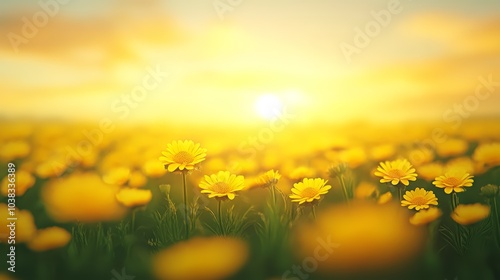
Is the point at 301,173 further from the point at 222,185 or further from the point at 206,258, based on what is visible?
the point at 206,258

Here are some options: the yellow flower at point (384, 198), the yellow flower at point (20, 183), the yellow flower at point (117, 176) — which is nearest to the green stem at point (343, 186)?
the yellow flower at point (384, 198)

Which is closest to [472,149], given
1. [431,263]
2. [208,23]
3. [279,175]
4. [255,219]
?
[431,263]

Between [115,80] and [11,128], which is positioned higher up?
[115,80]

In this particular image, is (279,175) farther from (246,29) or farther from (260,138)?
(246,29)
